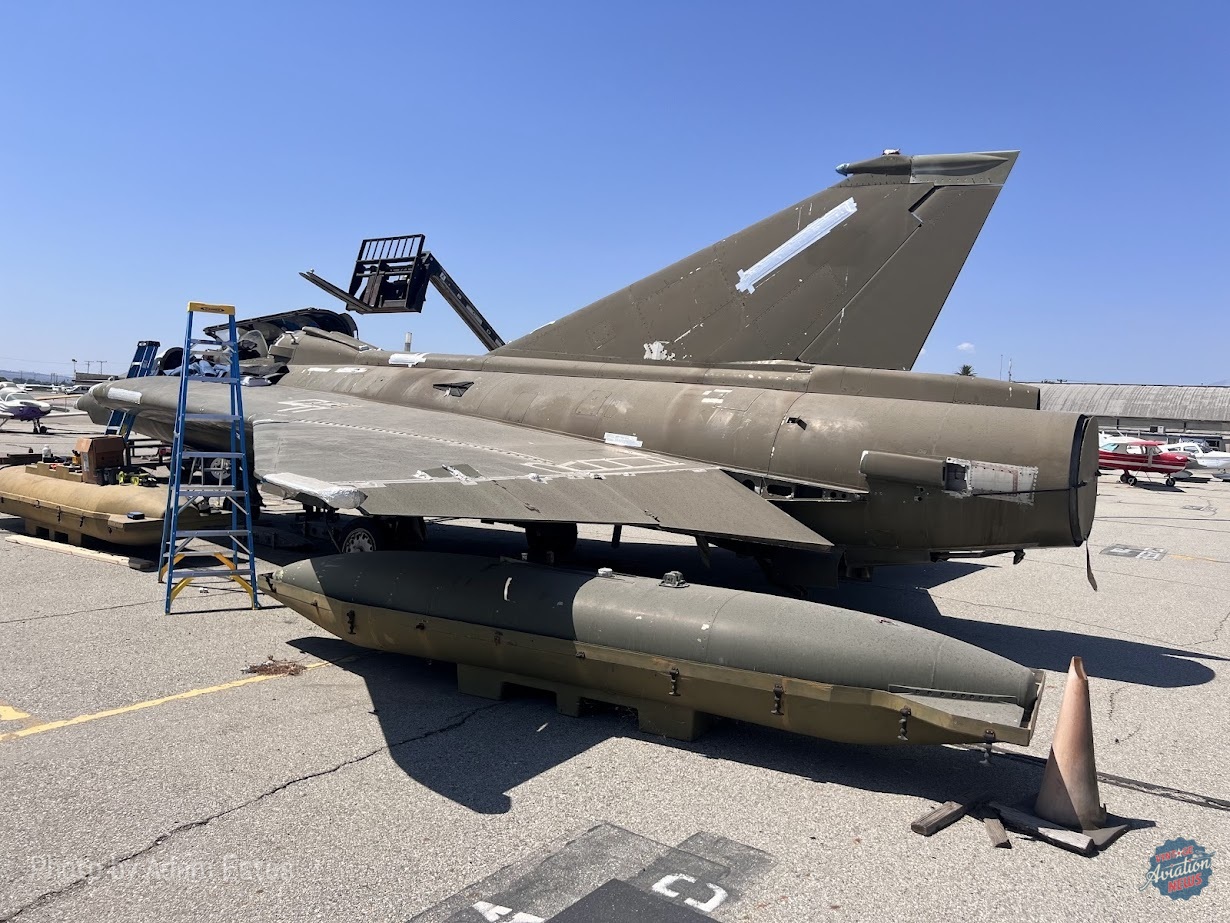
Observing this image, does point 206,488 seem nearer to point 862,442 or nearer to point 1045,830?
point 862,442

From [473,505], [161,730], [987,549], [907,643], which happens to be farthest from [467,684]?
[987,549]

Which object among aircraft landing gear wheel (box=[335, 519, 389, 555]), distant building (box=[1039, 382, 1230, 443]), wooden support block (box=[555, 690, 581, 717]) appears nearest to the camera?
wooden support block (box=[555, 690, 581, 717])

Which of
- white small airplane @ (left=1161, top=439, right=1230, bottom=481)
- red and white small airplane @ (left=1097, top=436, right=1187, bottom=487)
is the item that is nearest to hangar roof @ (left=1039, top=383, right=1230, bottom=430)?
white small airplane @ (left=1161, top=439, right=1230, bottom=481)

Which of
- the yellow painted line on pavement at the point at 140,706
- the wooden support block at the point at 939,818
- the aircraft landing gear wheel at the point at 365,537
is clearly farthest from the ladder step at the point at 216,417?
the wooden support block at the point at 939,818

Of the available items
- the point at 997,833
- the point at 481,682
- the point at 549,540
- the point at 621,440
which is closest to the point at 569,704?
the point at 481,682

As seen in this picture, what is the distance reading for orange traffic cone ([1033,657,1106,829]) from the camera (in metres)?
5.04

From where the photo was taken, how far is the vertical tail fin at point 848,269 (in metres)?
10.1

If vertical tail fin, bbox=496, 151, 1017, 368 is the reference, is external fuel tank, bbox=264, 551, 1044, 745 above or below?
below

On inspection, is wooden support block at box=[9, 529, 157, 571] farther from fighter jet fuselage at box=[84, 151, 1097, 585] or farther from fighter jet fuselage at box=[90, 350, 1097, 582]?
fighter jet fuselage at box=[90, 350, 1097, 582]

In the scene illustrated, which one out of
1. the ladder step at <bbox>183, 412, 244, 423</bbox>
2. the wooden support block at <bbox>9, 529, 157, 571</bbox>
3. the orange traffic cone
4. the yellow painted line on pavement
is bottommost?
the wooden support block at <bbox>9, 529, 157, 571</bbox>

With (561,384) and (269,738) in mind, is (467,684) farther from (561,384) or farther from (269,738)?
(561,384)

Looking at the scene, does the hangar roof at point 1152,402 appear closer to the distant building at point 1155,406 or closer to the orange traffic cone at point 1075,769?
the distant building at point 1155,406

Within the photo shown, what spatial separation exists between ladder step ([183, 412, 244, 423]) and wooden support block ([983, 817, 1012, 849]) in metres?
9.29

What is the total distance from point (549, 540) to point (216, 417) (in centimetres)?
481
